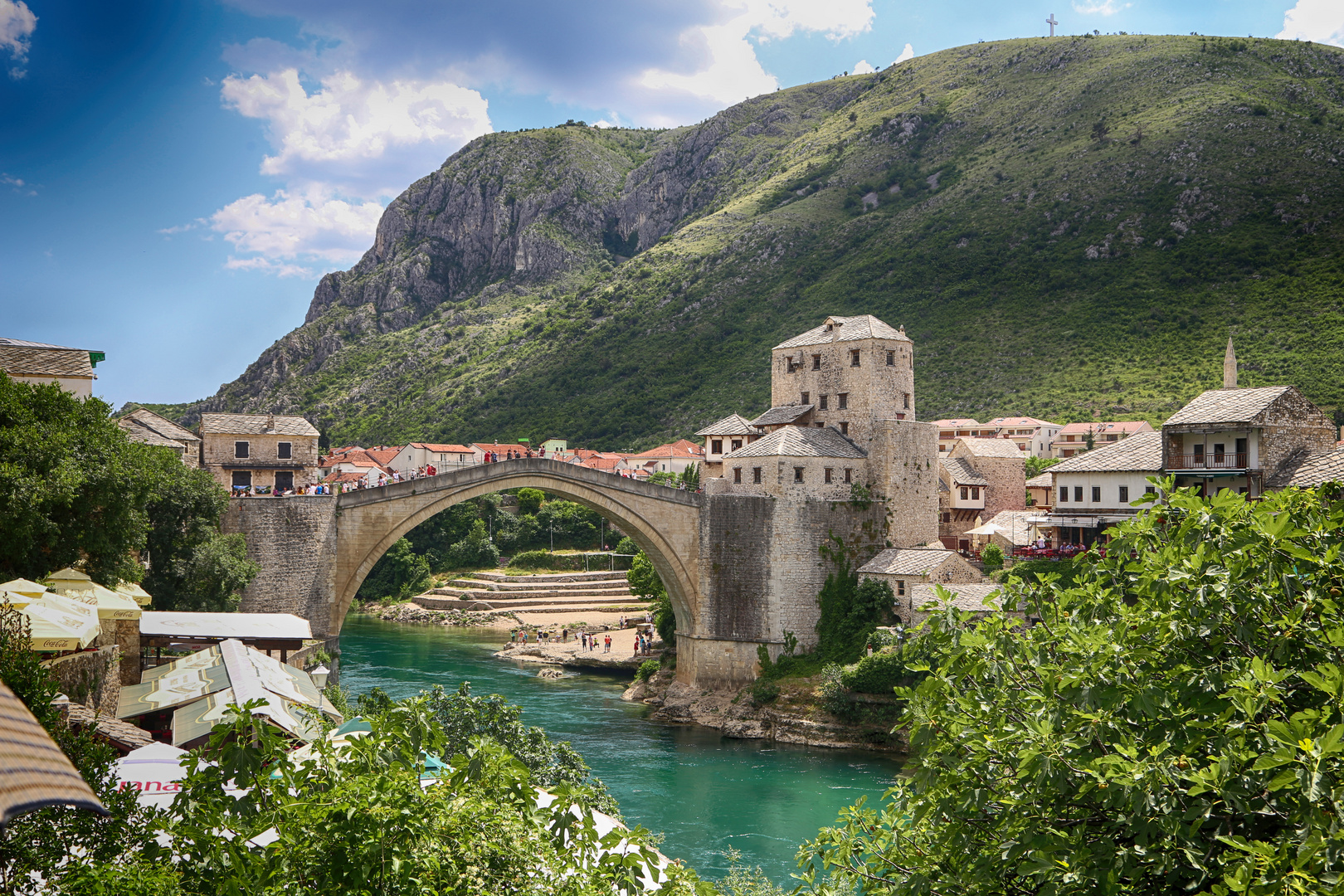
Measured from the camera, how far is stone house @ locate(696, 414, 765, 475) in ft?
130

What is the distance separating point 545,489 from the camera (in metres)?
34.9

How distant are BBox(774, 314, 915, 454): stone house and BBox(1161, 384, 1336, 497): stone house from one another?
29.8ft

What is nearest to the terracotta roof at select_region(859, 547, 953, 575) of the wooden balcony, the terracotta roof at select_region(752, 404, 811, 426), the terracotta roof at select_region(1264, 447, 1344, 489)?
the terracotta roof at select_region(752, 404, 811, 426)

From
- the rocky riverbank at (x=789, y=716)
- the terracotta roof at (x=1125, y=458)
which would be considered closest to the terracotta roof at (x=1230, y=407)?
the terracotta roof at (x=1125, y=458)

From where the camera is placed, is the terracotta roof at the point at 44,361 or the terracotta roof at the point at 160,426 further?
the terracotta roof at the point at 160,426

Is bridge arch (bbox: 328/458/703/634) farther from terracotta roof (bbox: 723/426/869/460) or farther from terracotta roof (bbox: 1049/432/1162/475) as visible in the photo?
terracotta roof (bbox: 1049/432/1162/475)

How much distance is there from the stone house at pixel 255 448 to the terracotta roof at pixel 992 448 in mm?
29159

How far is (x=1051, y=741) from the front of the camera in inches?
243

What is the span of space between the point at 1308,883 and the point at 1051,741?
1591 mm

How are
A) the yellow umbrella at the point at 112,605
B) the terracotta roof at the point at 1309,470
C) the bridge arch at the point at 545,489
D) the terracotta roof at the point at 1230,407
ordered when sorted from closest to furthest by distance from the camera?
the yellow umbrella at the point at 112,605 < the terracotta roof at the point at 1309,470 < the terracotta roof at the point at 1230,407 < the bridge arch at the point at 545,489

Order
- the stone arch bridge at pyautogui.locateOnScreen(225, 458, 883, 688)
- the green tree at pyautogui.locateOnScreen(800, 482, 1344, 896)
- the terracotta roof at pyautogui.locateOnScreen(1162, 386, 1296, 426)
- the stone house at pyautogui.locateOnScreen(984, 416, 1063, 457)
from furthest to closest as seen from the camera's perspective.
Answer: the stone house at pyautogui.locateOnScreen(984, 416, 1063, 457)
the stone arch bridge at pyautogui.locateOnScreen(225, 458, 883, 688)
the terracotta roof at pyautogui.locateOnScreen(1162, 386, 1296, 426)
the green tree at pyautogui.locateOnScreen(800, 482, 1344, 896)

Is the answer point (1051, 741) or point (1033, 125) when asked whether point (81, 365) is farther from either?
point (1033, 125)

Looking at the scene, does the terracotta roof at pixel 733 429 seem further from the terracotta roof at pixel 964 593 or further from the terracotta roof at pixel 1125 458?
the terracotta roof at pixel 1125 458

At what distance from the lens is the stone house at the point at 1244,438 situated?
28312 millimetres
